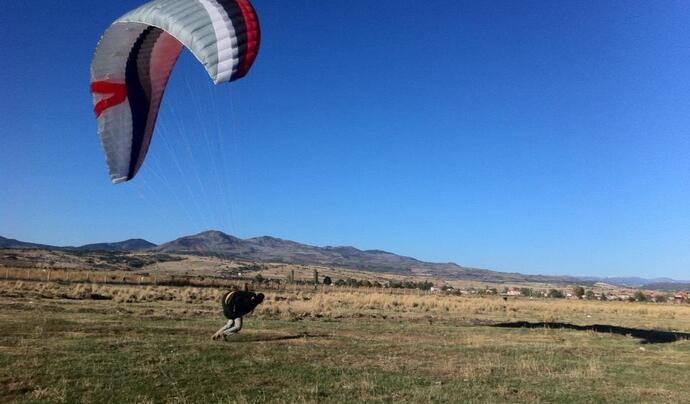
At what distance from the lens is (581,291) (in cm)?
7888

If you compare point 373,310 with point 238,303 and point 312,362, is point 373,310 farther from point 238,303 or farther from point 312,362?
point 312,362

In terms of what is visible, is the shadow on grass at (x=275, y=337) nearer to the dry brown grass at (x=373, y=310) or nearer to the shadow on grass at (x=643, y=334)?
the dry brown grass at (x=373, y=310)

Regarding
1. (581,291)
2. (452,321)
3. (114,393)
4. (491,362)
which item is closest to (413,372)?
(491,362)

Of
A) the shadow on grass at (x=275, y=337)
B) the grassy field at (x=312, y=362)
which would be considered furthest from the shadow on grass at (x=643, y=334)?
the shadow on grass at (x=275, y=337)

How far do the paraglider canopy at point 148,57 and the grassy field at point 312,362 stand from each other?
4.64 m

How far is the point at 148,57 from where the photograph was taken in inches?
562

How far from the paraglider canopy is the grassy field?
464 cm

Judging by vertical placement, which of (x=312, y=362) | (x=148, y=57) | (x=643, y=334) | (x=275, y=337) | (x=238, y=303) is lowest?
(x=312, y=362)

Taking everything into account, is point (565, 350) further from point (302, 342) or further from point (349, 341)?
point (302, 342)

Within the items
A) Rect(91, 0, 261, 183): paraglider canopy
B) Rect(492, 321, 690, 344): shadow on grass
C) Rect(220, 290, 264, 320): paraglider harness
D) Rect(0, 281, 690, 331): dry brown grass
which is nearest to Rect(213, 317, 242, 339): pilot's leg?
Rect(220, 290, 264, 320): paraglider harness

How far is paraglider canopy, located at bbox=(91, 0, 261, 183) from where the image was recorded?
36.8 feet

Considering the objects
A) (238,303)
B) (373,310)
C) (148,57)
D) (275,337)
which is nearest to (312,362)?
(238,303)

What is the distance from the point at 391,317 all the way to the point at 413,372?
14632mm

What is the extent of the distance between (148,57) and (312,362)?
8528mm
